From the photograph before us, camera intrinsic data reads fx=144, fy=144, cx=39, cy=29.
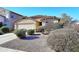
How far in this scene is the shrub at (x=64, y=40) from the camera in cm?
246

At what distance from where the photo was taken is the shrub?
246cm

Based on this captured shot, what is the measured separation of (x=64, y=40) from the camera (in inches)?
98.2

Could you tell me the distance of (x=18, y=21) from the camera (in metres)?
2.52

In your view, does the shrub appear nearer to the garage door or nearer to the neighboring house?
the garage door

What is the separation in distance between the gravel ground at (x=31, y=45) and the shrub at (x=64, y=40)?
0.09 m

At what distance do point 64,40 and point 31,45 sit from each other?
1.90 ft

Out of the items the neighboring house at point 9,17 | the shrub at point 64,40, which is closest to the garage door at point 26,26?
the neighboring house at point 9,17

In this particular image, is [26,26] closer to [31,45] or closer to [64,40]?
[31,45]

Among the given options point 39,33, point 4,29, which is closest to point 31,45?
point 39,33

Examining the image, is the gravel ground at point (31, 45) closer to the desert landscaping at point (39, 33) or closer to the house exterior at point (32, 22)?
the desert landscaping at point (39, 33)

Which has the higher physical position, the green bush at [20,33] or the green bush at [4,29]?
the green bush at [4,29]

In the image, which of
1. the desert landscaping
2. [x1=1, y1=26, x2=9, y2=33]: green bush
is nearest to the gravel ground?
the desert landscaping
